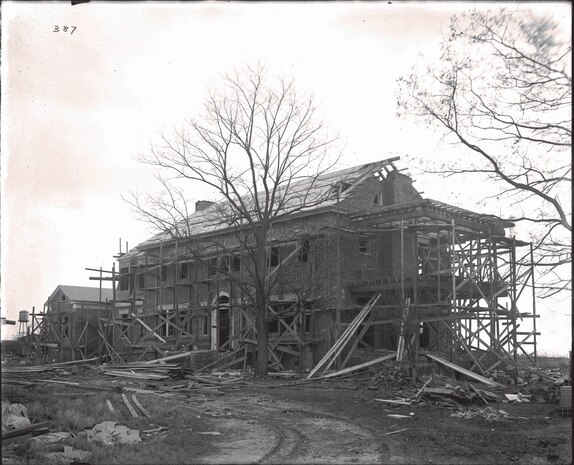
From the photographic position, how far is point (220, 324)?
32.5 metres

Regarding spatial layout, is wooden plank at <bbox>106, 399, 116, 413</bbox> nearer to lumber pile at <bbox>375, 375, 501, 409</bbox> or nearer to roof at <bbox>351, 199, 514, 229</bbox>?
lumber pile at <bbox>375, 375, 501, 409</bbox>

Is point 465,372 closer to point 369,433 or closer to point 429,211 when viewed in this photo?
point 429,211

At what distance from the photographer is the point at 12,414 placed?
12359 mm

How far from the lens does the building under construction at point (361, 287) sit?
2441cm

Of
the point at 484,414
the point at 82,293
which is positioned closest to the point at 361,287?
the point at 484,414

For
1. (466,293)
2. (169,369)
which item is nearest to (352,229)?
(466,293)

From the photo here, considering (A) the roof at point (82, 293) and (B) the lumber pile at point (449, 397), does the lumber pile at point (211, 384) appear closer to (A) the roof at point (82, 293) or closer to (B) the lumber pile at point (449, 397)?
(B) the lumber pile at point (449, 397)

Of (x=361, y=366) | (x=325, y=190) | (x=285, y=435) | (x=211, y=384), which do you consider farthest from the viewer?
(x=325, y=190)

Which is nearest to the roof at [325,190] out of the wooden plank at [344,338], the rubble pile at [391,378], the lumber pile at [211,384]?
the wooden plank at [344,338]

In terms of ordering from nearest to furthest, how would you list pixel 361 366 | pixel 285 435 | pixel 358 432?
pixel 285 435 < pixel 358 432 < pixel 361 366

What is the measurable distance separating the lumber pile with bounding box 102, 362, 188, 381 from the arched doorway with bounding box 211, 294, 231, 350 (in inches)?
219

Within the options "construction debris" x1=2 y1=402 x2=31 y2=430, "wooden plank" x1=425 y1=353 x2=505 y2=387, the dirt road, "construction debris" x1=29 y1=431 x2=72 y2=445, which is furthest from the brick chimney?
"construction debris" x1=29 y1=431 x2=72 y2=445

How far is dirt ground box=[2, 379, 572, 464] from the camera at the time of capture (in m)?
11.0

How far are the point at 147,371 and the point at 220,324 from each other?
7.54m
